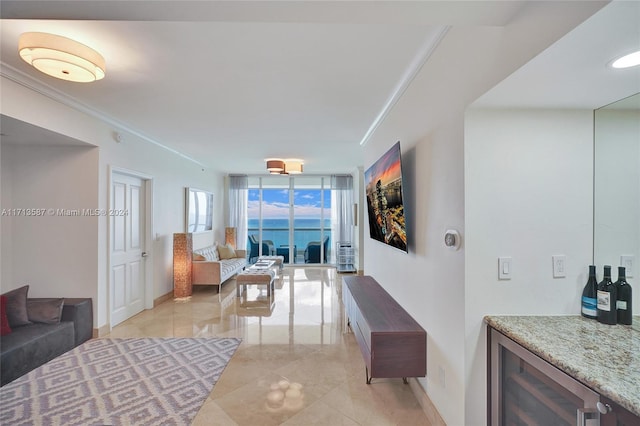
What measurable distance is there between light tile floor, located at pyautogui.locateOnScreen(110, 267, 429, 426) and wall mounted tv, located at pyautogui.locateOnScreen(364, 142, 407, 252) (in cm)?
127

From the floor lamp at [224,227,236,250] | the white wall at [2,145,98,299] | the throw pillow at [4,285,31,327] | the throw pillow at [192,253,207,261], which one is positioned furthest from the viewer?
the floor lamp at [224,227,236,250]

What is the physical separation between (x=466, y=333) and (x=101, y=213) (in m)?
4.10

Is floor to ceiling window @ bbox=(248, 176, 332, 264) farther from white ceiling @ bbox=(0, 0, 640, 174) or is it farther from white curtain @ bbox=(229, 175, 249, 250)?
white ceiling @ bbox=(0, 0, 640, 174)

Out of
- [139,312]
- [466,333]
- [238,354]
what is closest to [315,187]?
[139,312]

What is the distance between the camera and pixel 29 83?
2.57m

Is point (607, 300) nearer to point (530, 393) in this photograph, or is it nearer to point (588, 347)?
point (588, 347)

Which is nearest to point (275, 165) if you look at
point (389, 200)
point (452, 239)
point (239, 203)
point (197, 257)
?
point (197, 257)

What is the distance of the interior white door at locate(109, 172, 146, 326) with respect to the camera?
388 centimetres

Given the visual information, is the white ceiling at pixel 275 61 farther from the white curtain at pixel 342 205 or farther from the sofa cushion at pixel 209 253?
the white curtain at pixel 342 205

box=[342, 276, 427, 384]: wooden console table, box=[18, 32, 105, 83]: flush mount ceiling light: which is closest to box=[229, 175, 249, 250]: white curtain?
box=[18, 32, 105, 83]: flush mount ceiling light

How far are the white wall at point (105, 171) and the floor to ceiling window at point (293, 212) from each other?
208 centimetres

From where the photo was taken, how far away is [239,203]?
8.23 metres

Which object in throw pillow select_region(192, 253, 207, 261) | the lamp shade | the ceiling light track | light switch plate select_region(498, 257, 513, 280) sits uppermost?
the ceiling light track

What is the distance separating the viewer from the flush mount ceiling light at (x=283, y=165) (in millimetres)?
5867
